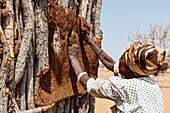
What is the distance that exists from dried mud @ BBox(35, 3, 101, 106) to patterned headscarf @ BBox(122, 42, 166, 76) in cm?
109

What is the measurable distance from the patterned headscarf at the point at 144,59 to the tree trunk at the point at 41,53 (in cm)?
90

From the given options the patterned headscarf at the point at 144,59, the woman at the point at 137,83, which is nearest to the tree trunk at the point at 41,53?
the woman at the point at 137,83

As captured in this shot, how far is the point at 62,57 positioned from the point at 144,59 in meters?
1.29

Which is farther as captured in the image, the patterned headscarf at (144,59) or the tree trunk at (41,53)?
the tree trunk at (41,53)

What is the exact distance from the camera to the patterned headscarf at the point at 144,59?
2637mm

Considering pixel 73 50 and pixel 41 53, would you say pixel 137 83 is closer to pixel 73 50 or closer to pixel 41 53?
pixel 41 53

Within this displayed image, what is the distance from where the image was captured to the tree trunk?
2943 mm

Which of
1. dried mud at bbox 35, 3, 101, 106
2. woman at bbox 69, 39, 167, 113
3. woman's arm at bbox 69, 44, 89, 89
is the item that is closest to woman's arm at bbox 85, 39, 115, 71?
dried mud at bbox 35, 3, 101, 106

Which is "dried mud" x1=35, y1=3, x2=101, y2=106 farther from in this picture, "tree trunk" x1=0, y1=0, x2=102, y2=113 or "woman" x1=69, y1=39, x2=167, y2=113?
"woman" x1=69, y1=39, x2=167, y2=113

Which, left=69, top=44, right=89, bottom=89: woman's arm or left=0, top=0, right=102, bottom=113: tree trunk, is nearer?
left=0, top=0, right=102, bottom=113: tree trunk

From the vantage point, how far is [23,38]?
3176 mm

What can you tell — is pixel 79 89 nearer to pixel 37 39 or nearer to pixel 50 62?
pixel 50 62

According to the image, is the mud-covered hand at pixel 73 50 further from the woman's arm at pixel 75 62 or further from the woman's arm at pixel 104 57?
the woman's arm at pixel 104 57

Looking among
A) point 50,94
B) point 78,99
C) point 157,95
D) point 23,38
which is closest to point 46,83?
point 50,94
